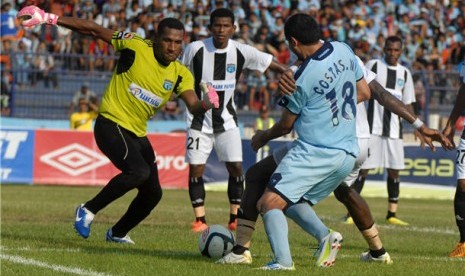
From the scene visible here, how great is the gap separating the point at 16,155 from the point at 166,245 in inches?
522

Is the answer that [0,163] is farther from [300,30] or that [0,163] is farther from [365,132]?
[300,30]

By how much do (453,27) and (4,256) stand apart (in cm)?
2441

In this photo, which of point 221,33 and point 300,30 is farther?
point 221,33

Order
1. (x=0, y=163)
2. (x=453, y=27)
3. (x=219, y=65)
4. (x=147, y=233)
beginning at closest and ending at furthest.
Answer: (x=147, y=233) → (x=219, y=65) → (x=0, y=163) → (x=453, y=27)

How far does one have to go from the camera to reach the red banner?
23672 mm

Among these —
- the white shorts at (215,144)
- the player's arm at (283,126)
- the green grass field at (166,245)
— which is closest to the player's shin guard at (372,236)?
the green grass field at (166,245)

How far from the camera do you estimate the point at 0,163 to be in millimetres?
23500

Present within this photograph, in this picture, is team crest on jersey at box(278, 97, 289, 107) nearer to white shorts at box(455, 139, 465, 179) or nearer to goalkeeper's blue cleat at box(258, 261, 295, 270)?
goalkeeper's blue cleat at box(258, 261, 295, 270)

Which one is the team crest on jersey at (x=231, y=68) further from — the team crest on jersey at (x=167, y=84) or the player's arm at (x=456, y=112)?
the player's arm at (x=456, y=112)

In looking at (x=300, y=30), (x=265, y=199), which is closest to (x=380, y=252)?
(x=265, y=199)

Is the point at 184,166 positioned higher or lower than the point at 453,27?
lower

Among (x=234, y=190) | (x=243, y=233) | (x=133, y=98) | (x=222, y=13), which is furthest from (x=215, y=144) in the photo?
(x=243, y=233)

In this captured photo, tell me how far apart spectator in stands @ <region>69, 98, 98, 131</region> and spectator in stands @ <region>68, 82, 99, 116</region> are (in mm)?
140

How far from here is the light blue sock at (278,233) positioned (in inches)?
340
